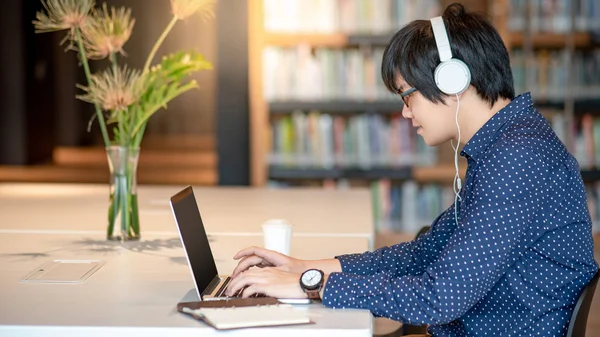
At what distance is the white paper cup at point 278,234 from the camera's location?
1857 mm

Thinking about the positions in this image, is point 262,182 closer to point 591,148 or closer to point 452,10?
point 591,148

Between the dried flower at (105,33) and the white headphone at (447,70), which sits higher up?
the dried flower at (105,33)

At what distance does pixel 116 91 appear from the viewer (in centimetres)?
199

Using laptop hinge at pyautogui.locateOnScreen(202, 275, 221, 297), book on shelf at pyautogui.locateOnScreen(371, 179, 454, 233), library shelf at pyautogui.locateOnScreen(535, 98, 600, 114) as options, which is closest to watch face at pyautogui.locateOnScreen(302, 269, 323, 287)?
laptop hinge at pyautogui.locateOnScreen(202, 275, 221, 297)

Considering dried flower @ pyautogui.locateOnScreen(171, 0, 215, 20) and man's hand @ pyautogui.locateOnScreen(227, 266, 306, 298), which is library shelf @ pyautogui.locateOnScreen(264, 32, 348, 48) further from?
man's hand @ pyautogui.locateOnScreen(227, 266, 306, 298)

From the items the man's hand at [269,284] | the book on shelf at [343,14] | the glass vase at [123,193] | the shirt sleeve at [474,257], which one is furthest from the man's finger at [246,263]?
the book on shelf at [343,14]

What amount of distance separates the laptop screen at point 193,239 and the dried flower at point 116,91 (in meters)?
0.41

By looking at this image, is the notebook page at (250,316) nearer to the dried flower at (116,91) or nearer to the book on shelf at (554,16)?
the dried flower at (116,91)

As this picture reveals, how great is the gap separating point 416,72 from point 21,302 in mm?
804

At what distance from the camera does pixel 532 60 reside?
4.48 m

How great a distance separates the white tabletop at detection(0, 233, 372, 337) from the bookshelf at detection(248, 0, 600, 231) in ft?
7.65

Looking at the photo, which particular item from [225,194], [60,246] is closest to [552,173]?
[60,246]

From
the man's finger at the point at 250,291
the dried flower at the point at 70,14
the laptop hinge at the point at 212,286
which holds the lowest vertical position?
the laptop hinge at the point at 212,286

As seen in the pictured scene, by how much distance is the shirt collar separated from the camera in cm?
156
